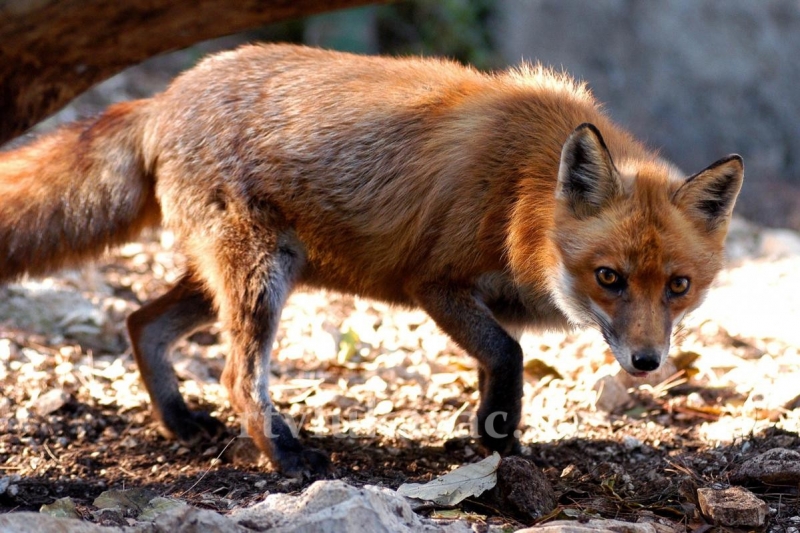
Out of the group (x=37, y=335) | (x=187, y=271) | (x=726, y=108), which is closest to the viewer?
(x=187, y=271)

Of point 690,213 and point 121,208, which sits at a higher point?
point 690,213

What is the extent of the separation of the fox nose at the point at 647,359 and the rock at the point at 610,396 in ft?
5.60

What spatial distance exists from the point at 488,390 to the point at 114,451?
7.56ft

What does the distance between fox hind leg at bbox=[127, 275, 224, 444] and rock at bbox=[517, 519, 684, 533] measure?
2.64m

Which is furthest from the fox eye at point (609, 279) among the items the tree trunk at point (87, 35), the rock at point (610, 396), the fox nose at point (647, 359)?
the tree trunk at point (87, 35)

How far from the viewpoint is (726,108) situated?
12258 millimetres

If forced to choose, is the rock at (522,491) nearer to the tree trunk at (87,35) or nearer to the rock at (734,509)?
the rock at (734,509)

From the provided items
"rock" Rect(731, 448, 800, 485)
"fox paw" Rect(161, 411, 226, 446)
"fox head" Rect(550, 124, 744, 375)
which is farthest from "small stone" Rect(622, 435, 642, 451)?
"fox paw" Rect(161, 411, 226, 446)

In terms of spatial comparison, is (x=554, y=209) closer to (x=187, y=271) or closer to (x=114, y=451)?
(x=187, y=271)

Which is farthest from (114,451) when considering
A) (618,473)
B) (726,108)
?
(726,108)

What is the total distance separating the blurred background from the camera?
467 inches

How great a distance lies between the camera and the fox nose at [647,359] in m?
4.15

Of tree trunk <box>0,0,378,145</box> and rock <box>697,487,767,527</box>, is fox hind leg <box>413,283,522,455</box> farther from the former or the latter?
tree trunk <box>0,0,378,145</box>

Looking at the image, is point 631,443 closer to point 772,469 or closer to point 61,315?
point 772,469
